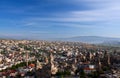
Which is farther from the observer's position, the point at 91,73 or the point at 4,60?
the point at 4,60

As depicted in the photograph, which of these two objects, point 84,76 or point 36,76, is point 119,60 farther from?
point 36,76

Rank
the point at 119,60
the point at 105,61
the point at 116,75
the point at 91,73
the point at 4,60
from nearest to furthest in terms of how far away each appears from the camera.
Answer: the point at 116,75 → the point at 91,73 → the point at 105,61 → the point at 119,60 → the point at 4,60

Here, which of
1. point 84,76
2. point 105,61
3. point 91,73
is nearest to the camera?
point 84,76

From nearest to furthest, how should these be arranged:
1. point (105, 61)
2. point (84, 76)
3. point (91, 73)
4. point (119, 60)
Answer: point (84, 76), point (91, 73), point (105, 61), point (119, 60)

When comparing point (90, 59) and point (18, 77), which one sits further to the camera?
point (90, 59)

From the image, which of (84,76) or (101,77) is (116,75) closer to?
(101,77)

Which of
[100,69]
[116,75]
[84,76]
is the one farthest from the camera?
[100,69]

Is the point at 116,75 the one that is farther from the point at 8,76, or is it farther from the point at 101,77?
the point at 8,76

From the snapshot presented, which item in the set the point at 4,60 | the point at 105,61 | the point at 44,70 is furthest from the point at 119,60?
the point at 4,60

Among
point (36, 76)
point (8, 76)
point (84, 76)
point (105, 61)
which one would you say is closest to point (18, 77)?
point (8, 76)
